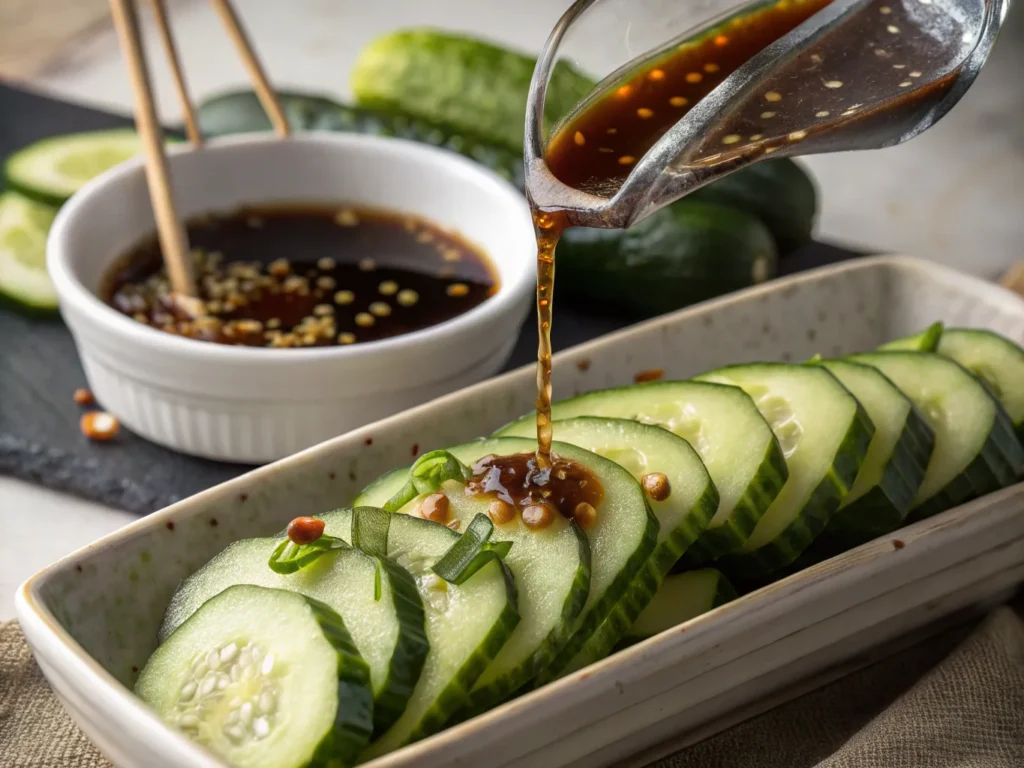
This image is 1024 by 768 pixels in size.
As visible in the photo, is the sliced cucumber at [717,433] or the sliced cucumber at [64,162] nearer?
the sliced cucumber at [717,433]

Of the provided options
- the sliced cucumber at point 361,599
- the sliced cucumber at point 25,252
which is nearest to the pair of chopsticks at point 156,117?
the sliced cucumber at point 25,252

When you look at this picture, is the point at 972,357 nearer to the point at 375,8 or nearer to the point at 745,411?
the point at 745,411

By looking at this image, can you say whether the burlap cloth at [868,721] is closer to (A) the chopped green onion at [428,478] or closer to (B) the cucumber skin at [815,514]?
(B) the cucumber skin at [815,514]

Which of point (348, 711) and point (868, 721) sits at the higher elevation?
point (348, 711)

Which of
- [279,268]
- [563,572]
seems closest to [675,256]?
[279,268]

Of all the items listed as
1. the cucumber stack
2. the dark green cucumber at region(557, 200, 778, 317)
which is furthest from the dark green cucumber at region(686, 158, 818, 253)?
Answer: the cucumber stack

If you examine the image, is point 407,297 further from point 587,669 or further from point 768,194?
point 587,669
